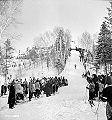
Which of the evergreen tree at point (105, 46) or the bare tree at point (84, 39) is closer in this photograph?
the bare tree at point (84, 39)

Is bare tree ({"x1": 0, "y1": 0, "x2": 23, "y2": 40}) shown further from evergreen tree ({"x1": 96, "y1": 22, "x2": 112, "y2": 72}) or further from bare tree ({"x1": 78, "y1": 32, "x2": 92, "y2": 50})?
evergreen tree ({"x1": 96, "y1": 22, "x2": 112, "y2": 72})

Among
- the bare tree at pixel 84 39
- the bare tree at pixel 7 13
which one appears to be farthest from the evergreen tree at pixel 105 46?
the bare tree at pixel 7 13

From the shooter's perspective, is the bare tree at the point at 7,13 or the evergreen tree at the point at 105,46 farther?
the evergreen tree at the point at 105,46

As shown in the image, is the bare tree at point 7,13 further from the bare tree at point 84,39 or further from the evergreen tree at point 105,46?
the evergreen tree at point 105,46

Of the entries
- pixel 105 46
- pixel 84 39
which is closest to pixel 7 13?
pixel 84 39

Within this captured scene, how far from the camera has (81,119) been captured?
295 inches

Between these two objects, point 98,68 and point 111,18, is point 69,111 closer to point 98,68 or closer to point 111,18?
point 111,18

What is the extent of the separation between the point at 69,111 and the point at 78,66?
2799cm

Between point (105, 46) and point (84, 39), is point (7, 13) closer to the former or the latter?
point (84, 39)

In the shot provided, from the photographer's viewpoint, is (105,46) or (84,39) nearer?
(84,39)

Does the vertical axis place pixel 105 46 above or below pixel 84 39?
above

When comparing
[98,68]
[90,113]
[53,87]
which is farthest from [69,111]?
[98,68]

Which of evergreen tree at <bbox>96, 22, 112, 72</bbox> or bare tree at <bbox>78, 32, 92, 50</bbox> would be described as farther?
evergreen tree at <bbox>96, 22, 112, 72</bbox>

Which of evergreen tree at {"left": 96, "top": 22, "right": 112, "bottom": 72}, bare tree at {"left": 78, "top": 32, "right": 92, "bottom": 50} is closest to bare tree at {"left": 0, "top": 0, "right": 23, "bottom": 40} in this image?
bare tree at {"left": 78, "top": 32, "right": 92, "bottom": 50}
